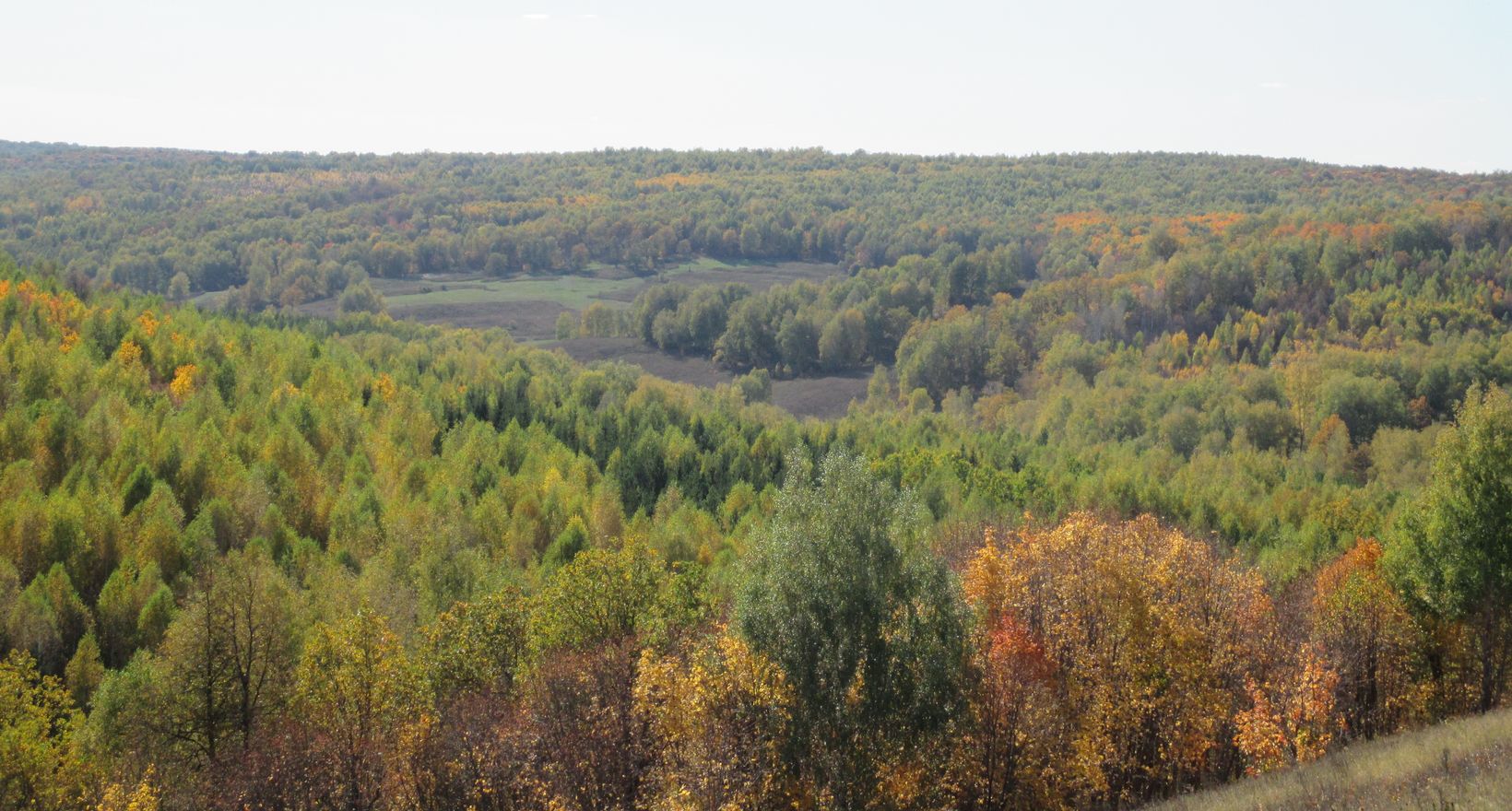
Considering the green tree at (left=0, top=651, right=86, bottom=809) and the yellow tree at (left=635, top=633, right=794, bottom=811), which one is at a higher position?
the yellow tree at (left=635, top=633, right=794, bottom=811)

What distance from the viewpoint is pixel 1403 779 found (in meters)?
23.8

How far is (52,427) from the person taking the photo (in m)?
77.8

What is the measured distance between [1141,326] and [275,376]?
130 metres

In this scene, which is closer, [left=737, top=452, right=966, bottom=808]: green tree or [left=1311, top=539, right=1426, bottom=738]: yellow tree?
[left=737, top=452, right=966, bottom=808]: green tree

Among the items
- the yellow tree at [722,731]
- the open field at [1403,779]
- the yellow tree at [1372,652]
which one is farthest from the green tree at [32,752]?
the yellow tree at [1372,652]

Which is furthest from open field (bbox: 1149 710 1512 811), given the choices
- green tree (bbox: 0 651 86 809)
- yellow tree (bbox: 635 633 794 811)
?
green tree (bbox: 0 651 86 809)

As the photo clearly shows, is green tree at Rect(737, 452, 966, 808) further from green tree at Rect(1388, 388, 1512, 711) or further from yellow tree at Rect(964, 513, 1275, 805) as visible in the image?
green tree at Rect(1388, 388, 1512, 711)

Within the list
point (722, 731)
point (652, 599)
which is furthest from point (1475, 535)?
point (652, 599)

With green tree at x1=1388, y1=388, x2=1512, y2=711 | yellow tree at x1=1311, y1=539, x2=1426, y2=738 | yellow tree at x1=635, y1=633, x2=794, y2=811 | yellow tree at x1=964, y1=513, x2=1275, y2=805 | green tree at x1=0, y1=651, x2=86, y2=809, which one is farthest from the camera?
yellow tree at x1=1311, y1=539, x2=1426, y2=738

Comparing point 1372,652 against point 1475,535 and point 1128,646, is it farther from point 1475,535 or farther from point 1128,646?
point 1128,646

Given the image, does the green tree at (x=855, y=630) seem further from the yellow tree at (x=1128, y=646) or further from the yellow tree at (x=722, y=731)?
the yellow tree at (x=1128, y=646)

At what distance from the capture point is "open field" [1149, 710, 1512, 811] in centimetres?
2170

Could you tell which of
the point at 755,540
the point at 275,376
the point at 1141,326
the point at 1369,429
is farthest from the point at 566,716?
the point at 1141,326

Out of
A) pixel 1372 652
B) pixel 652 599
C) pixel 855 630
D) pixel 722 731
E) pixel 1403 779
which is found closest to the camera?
pixel 1403 779
